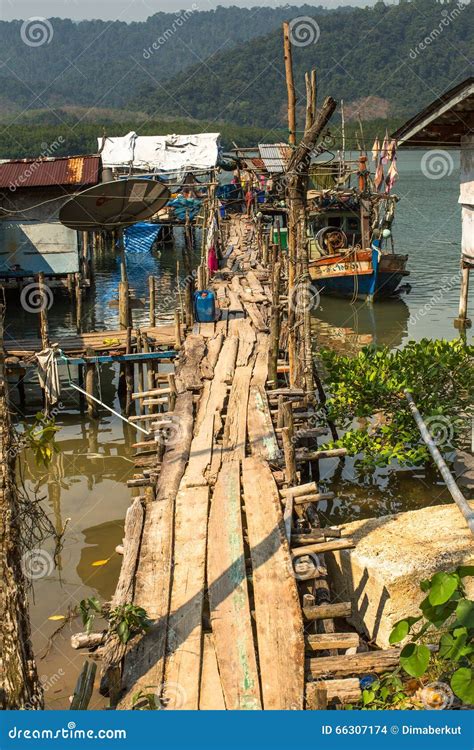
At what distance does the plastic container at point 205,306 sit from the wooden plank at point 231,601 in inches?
358

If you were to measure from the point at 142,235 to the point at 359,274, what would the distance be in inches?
676

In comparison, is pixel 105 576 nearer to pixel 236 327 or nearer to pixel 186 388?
pixel 186 388

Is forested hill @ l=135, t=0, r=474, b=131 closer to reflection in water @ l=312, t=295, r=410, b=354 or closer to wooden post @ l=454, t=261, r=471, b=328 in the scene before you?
reflection in water @ l=312, t=295, r=410, b=354

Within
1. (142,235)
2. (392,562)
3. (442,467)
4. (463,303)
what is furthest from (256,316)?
(142,235)

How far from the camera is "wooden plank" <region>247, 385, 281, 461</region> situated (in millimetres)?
10275

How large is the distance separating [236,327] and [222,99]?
13829 centimetres

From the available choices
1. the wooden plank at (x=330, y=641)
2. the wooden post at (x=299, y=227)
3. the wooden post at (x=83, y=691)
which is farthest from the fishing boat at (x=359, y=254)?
the wooden post at (x=83, y=691)

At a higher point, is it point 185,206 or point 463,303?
point 185,206

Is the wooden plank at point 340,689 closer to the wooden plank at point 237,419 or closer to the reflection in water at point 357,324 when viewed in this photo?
the wooden plank at point 237,419

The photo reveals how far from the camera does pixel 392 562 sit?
7.89 m

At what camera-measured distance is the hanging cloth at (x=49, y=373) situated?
635 inches

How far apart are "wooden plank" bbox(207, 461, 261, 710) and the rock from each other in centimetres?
117

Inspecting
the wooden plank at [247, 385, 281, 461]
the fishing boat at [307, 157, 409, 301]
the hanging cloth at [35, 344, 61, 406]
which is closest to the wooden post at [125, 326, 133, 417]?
the hanging cloth at [35, 344, 61, 406]

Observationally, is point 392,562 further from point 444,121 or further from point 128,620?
point 444,121
